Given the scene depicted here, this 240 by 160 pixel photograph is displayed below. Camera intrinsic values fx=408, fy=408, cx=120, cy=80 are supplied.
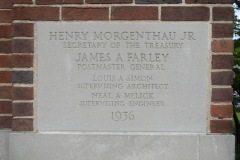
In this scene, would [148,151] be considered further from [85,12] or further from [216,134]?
[85,12]

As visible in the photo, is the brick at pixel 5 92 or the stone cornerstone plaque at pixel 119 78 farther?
the brick at pixel 5 92

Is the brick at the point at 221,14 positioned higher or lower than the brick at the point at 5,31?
higher

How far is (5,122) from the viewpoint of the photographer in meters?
2.68

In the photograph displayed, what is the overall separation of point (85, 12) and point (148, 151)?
94cm

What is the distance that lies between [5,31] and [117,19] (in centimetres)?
74

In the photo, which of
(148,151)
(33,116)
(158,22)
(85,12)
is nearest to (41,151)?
(33,116)

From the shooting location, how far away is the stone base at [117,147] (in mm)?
2488

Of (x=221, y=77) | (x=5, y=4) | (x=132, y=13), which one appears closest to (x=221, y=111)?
(x=221, y=77)

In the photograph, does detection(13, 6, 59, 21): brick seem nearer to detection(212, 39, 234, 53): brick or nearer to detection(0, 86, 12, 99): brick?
detection(0, 86, 12, 99): brick

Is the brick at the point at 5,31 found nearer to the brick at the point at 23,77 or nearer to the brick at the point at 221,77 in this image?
the brick at the point at 23,77

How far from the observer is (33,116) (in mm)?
2539

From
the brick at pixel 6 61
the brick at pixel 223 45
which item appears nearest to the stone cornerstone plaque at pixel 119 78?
the brick at pixel 223 45

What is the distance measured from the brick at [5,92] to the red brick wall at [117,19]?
5.3 inches

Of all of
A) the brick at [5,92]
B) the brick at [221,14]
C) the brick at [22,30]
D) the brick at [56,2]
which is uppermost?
the brick at [56,2]
